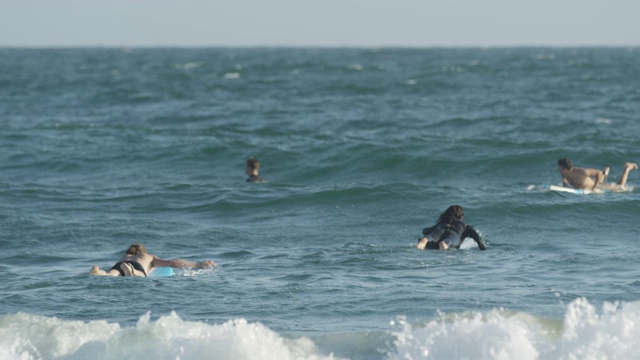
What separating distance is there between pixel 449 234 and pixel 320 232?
3269 mm

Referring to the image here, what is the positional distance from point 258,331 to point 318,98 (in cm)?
3604

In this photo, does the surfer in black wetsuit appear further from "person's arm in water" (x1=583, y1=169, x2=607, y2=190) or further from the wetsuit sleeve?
the wetsuit sleeve

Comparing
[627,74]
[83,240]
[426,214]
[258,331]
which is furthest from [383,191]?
[627,74]

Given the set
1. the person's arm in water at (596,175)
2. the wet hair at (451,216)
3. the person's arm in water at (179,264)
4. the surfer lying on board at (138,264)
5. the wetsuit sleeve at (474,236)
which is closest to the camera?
the surfer lying on board at (138,264)

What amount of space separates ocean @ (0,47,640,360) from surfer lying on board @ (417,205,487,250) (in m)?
0.24

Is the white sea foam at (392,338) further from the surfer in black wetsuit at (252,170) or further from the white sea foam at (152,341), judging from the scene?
the surfer in black wetsuit at (252,170)

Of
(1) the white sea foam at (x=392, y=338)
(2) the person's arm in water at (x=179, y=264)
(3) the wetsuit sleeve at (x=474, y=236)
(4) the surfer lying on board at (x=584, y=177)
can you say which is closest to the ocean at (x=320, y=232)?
(1) the white sea foam at (x=392, y=338)

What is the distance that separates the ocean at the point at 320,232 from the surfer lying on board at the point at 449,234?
9.5 inches

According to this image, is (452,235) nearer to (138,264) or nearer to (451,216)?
(451,216)

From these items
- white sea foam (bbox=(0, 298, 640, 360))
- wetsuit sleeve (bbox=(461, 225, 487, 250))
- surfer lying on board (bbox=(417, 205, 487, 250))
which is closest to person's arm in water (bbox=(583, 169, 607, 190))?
surfer lying on board (bbox=(417, 205, 487, 250))

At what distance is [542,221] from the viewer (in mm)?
18234

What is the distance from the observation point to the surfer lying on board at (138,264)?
45.5ft

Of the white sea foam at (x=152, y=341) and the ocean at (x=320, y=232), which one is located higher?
the ocean at (x=320, y=232)

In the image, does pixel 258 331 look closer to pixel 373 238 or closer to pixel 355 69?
pixel 373 238
